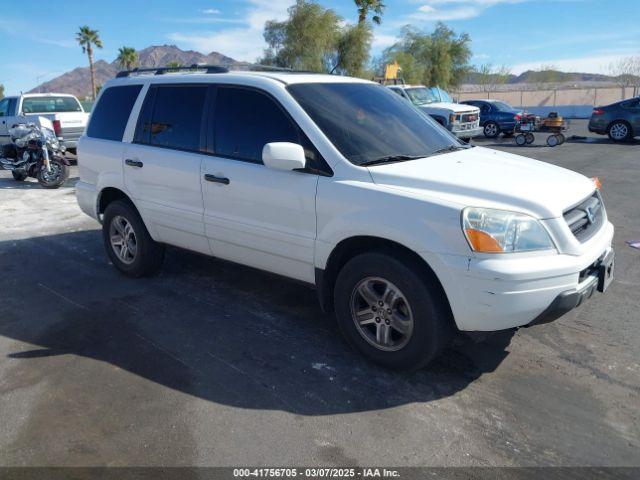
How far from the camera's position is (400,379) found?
3584 millimetres

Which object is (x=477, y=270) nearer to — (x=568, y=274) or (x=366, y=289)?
(x=568, y=274)

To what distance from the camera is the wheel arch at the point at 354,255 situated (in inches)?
133

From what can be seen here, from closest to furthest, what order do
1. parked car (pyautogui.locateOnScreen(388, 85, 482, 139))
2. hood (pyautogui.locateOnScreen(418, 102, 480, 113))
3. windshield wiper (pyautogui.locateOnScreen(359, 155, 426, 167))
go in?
windshield wiper (pyautogui.locateOnScreen(359, 155, 426, 167)), parked car (pyautogui.locateOnScreen(388, 85, 482, 139)), hood (pyautogui.locateOnScreen(418, 102, 480, 113))

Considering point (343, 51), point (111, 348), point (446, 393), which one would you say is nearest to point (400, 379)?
point (446, 393)

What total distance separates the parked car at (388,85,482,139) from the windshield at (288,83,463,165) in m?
12.8

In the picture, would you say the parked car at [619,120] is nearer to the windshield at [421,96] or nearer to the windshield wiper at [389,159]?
the windshield at [421,96]

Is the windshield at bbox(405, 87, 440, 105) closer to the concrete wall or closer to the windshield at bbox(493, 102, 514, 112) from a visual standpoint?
the windshield at bbox(493, 102, 514, 112)

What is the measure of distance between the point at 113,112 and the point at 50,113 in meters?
10.9

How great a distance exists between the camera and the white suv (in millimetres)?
3154

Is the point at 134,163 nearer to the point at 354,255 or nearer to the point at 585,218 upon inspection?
the point at 354,255

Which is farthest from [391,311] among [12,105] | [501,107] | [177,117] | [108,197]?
[501,107]

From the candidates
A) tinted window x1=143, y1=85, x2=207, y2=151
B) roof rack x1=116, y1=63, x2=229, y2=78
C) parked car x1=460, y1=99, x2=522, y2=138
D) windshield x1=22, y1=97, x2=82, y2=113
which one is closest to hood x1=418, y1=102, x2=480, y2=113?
parked car x1=460, y1=99, x2=522, y2=138

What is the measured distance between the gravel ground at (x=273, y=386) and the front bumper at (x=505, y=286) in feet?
1.88

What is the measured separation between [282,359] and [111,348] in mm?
1318
